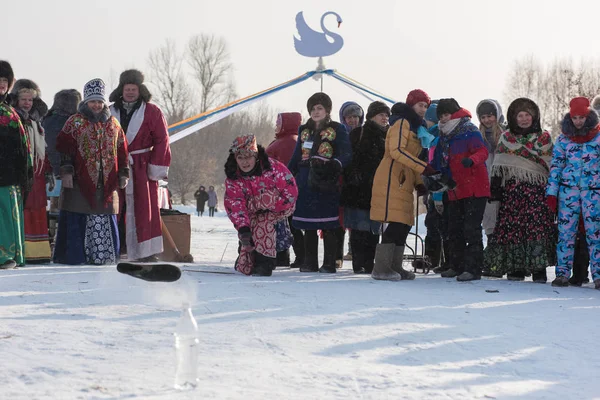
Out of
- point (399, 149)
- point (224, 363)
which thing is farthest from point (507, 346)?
point (399, 149)

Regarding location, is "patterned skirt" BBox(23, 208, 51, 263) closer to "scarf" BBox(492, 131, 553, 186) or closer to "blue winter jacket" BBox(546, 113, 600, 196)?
"scarf" BBox(492, 131, 553, 186)

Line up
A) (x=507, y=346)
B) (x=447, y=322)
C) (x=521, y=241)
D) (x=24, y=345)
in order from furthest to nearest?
1. (x=521, y=241)
2. (x=447, y=322)
3. (x=507, y=346)
4. (x=24, y=345)

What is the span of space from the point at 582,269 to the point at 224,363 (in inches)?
185

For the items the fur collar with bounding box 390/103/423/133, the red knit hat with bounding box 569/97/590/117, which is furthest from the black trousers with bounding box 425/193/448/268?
the red knit hat with bounding box 569/97/590/117

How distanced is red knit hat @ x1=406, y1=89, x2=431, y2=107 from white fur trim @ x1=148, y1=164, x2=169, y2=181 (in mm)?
2352

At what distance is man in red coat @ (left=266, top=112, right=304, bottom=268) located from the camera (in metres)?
8.77

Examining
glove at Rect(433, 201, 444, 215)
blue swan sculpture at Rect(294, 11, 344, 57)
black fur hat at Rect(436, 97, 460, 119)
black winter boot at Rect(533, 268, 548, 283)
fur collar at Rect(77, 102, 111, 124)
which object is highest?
blue swan sculpture at Rect(294, 11, 344, 57)

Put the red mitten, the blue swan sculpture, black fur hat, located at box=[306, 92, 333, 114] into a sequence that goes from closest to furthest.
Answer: the red mitten → black fur hat, located at box=[306, 92, 333, 114] → the blue swan sculpture

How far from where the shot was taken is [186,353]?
11.7 feet

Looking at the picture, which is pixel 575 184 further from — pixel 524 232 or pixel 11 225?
pixel 11 225

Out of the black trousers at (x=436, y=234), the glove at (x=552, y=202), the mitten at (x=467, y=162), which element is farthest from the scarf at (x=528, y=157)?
the black trousers at (x=436, y=234)

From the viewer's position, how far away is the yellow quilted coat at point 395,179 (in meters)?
7.33

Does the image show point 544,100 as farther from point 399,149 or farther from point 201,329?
point 201,329

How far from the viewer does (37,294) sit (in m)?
5.75
